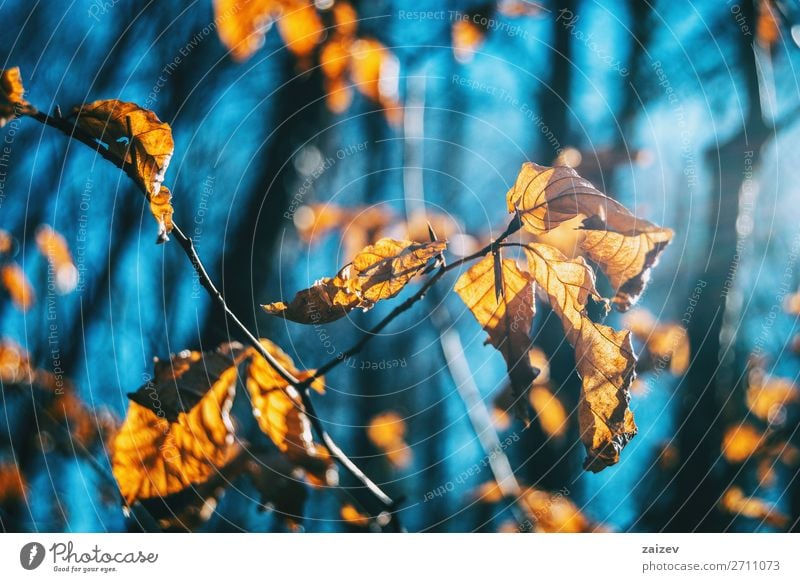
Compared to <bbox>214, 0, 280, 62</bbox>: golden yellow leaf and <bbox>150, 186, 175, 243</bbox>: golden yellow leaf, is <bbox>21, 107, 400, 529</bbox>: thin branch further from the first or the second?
<bbox>214, 0, 280, 62</bbox>: golden yellow leaf

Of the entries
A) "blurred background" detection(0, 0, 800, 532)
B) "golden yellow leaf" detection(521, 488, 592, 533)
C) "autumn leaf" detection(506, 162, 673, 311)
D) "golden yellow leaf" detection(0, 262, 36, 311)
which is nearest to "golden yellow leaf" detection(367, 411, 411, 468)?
"blurred background" detection(0, 0, 800, 532)

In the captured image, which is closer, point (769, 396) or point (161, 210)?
point (161, 210)

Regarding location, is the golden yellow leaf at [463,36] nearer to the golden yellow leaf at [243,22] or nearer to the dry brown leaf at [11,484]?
the golden yellow leaf at [243,22]

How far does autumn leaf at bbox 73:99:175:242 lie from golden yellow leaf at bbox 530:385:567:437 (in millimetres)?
394

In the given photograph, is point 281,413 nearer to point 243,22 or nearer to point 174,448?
point 174,448

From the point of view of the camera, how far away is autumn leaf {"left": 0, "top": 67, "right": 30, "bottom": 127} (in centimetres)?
46

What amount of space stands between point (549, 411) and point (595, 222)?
215 millimetres

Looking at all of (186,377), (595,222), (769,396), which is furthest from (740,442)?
(186,377)

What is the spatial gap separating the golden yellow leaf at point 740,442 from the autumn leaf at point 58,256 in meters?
0.72

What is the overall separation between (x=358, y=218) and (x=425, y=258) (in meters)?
0.15

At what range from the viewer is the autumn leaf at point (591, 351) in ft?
1.63

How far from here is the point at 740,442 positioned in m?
0.68
